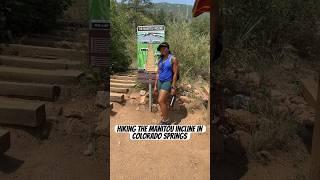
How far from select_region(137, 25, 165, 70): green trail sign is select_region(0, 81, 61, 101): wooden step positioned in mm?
2617

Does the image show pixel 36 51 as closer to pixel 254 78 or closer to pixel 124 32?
pixel 254 78

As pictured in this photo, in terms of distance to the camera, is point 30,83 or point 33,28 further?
point 33,28

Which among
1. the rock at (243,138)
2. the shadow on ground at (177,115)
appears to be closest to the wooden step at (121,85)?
the shadow on ground at (177,115)

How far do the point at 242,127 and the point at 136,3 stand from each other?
2.09 m

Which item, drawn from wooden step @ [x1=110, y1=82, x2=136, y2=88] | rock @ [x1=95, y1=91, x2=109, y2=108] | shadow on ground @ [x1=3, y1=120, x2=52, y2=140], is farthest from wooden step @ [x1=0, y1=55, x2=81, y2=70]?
wooden step @ [x1=110, y1=82, x2=136, y2=88]

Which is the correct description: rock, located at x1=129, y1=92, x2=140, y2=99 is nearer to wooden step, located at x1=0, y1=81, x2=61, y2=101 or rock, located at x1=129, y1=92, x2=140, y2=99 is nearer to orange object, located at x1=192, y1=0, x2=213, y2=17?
orange object, located at x1=192, y1=0, x2=213, y2=17

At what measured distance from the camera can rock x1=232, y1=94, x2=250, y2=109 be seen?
5.38 metres

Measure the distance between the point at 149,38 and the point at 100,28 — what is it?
2.56 feet

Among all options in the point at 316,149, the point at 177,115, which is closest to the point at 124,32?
the point at 177,115

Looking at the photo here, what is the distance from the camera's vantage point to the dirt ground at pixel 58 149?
4559mm

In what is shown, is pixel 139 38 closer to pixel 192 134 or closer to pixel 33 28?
pixel 192 134

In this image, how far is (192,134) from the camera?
10.5 ft

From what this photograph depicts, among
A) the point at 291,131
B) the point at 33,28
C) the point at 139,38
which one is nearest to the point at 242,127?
the point at 291,131

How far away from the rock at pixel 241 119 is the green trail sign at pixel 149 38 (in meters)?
2.11
